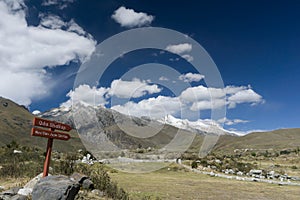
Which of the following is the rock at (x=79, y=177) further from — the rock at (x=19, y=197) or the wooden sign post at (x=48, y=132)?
the rock at (x=19, y=197)

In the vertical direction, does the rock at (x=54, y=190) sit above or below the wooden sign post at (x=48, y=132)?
below

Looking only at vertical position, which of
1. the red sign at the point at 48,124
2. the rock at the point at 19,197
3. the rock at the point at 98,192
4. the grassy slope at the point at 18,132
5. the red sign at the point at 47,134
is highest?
the grassy slope at the point at 18,132

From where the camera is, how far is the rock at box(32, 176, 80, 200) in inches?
381

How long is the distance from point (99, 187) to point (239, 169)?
24.2m

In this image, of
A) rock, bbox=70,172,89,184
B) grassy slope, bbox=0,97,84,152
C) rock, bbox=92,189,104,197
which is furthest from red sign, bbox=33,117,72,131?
grassy slope, bbox=0,97,84,152

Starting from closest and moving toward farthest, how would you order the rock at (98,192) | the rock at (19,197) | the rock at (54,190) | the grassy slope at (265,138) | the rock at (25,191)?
the rock at (54,190) < the rock at (19,197) < the rock at (25,191) < the rock at (98,192) < the grassy slope at (265,138)

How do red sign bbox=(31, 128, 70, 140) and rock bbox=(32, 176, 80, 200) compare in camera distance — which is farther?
red sign bbox=(31, 128, 70, 140)

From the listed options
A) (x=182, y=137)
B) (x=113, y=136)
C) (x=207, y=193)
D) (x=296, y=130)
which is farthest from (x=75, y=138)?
(x=207, y=193)

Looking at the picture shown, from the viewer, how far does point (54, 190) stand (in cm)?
974

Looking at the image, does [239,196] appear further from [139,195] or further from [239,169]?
[239,169]

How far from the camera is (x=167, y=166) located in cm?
3316

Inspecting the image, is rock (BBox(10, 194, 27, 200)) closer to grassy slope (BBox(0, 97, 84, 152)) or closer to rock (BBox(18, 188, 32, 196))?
rock (BBox(18, 188, 32, 196))

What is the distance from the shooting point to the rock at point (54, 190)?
9.69 meters

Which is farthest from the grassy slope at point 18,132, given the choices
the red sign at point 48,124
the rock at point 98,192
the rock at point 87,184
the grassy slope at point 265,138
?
the red sign at point 48,124
